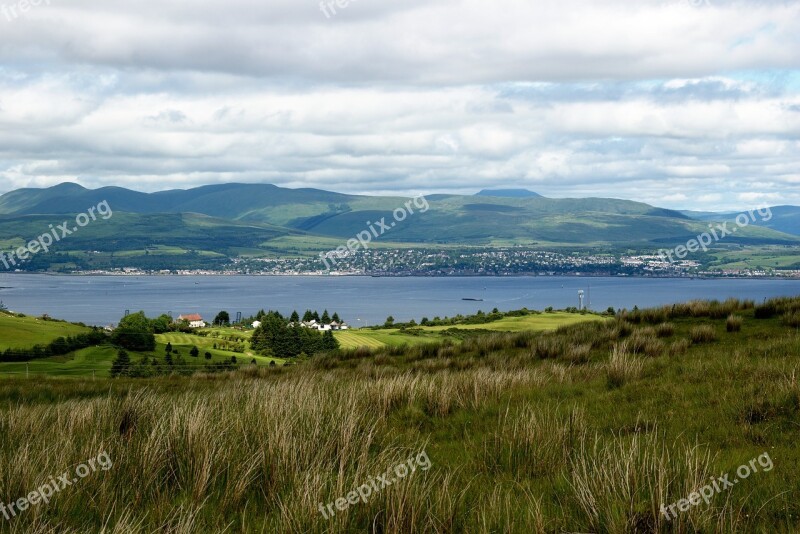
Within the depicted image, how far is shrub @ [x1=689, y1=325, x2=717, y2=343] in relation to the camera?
1534 centimetres

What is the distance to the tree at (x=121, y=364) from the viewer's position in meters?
48.7

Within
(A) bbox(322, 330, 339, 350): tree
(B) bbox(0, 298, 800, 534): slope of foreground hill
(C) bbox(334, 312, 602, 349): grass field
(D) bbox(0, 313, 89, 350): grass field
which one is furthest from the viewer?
(A) bbox(322, 330, 339, 350): tree

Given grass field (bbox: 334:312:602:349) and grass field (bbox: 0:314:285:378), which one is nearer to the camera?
grass field (bbox: 0:314:285:378)

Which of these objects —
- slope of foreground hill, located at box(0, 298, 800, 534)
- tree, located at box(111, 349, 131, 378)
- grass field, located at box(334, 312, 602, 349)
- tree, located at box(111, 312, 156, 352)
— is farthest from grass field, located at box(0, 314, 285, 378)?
slope of foreground hill, located at box(0, 298, 800, 534)

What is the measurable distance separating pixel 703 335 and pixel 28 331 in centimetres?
8949

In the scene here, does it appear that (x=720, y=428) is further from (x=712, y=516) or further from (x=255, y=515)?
(x=255, y=515)

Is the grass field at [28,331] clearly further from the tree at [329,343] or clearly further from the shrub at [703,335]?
the shrub at [703,335]

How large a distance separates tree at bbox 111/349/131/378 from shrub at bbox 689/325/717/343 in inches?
1563

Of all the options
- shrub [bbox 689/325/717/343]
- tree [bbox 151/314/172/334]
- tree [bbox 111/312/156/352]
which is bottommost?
tree [bbox 151/314/172/334]

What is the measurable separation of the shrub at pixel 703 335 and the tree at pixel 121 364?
39697 millimetres

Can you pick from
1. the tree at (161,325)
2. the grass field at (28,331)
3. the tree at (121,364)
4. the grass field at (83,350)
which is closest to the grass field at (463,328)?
the grass field at (83,350)

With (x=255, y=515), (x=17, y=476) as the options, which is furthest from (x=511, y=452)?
(x=17, y=476)

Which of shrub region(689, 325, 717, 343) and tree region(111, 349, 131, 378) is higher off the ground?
shrub region(689, 325, 717, 343)

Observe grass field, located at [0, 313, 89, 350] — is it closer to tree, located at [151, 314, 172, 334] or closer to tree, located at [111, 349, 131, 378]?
tree, located at [151, 314, 172, 334]
